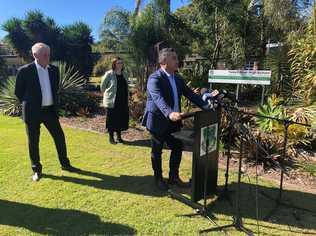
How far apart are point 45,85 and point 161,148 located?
1.93 metres

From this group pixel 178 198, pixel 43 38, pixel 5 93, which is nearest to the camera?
pixel 178 198

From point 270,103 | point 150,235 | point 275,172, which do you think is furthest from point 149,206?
point 270,103

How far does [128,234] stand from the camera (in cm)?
357

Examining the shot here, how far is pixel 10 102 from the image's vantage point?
11.5 m

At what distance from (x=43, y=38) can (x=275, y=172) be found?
50.7 ft

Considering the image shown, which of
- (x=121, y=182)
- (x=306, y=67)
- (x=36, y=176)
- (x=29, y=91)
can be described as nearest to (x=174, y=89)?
(x=121, y=182)

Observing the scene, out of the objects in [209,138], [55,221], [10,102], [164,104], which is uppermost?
[164,104]

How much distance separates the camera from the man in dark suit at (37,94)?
15.9 feet

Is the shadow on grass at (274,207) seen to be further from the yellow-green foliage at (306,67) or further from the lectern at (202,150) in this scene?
the yellow-green foliage at (306,67)

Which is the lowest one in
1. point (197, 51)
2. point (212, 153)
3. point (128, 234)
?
point (128, 234)

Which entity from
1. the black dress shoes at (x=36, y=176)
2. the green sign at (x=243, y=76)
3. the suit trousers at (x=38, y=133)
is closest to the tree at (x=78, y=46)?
the green sign at (x=243, y=76)

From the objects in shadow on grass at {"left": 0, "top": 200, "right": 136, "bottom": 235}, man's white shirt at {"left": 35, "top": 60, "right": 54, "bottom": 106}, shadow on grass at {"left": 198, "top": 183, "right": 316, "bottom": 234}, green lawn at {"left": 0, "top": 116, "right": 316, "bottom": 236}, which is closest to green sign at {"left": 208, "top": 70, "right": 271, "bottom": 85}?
green lawn at {"left": 0, "top": 116, "right": 316, "bottom": 236}

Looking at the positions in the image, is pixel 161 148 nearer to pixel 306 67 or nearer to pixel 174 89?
pixel 174 89

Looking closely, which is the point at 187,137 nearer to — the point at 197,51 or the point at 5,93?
the point at 5,93
